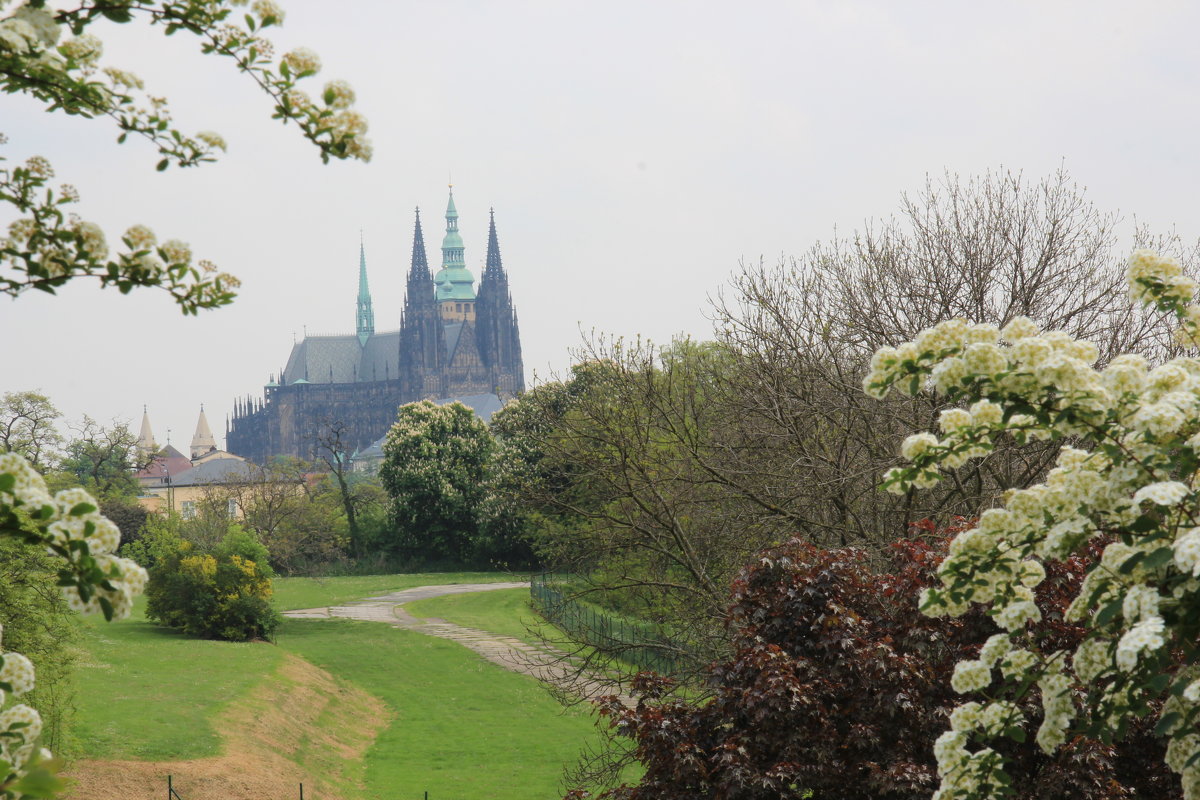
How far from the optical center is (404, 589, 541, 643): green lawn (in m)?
40.8

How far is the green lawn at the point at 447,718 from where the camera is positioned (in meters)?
23.0

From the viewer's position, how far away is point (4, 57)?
3674mm

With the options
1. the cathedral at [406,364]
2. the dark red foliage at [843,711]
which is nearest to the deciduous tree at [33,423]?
the dark red foliage at [843,711]

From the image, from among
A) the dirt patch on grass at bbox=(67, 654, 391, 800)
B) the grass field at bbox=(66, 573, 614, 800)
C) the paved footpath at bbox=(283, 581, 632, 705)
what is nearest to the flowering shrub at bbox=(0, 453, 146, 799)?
the dirt patch on grass at bbox=(67, 654, 391, 800)

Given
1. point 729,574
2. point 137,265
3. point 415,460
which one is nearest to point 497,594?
point 415,460

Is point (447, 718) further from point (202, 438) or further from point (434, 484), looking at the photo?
point (202, 438)

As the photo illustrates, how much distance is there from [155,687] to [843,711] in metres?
22.9

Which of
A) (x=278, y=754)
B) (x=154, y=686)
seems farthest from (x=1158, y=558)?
(x=154, y=686)

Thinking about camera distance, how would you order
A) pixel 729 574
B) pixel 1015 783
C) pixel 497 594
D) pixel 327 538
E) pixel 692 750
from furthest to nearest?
1. pixel 327 538
2. pixel 497 594
3. pixel 729 574
4. pixel 692 750
5. pixel 1015 783

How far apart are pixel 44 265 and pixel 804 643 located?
6.87 meters

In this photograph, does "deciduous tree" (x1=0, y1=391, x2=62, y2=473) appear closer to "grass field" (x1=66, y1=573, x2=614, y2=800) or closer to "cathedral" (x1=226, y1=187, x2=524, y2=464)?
"grass field" (x1=66, y1=573, x2=614, y2=800)

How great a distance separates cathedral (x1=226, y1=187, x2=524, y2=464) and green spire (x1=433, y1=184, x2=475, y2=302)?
14cm

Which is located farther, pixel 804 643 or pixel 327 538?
pixel 327 538

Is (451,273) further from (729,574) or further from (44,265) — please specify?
(44,265)
